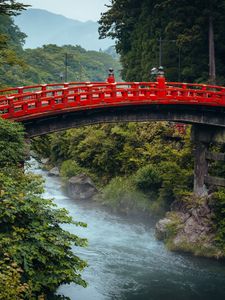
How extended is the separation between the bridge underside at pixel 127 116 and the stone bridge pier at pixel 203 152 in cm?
125

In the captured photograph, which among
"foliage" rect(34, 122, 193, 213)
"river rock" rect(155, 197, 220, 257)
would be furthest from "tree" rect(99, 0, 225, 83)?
"river rock" rect(155, 197, 220, 257)

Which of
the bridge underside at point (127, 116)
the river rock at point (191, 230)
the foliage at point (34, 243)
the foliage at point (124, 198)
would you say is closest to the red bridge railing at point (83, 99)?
the bridge underside at point (127, 116)

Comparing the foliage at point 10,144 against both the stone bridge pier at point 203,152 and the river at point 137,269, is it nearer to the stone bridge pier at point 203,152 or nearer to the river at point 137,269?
the river at point 137,269

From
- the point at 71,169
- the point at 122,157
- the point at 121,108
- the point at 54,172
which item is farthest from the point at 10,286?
the point at 54,172

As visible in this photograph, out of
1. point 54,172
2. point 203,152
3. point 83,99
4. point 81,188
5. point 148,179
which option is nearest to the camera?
point 83,99

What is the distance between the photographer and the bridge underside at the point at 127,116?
92.1 ft

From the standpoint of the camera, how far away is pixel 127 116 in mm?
32031

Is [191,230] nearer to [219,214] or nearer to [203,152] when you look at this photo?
[219,214]

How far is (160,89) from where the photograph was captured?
31.7 meters

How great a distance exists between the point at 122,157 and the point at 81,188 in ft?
15.0

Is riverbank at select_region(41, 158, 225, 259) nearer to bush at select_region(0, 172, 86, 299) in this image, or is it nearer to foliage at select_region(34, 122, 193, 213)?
foliage at select_region(34, 122, 193, 213)

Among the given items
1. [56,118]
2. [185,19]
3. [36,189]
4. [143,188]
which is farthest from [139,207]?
[36,189]

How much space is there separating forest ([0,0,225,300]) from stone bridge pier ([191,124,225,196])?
46.3 inches

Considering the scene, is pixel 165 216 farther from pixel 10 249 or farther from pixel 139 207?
pixel 10 249
